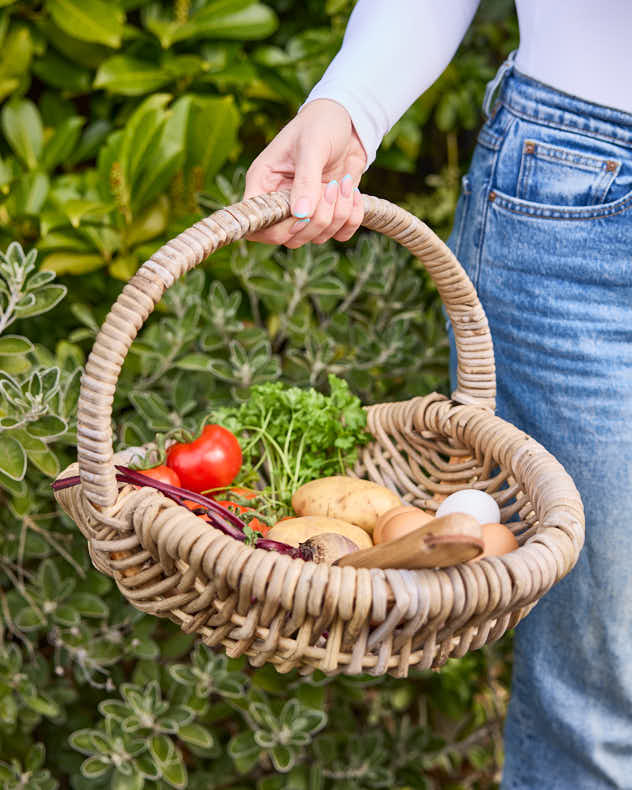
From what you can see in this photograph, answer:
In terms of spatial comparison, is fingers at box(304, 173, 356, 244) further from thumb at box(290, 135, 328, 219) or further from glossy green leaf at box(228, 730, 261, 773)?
glossy green leaf at box(228, 730, 261, 773)

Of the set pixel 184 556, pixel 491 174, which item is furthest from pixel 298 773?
pixel 491 174

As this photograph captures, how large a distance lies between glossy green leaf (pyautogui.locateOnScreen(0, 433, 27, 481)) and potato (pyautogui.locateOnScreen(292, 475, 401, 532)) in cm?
36

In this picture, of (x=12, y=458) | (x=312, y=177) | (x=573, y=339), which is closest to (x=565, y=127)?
(x=573, y=339)

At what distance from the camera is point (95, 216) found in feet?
4.38

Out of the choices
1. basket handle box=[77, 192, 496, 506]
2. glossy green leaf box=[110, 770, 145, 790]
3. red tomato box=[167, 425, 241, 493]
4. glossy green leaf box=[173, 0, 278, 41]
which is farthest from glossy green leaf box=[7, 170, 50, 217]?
glossy green leaf box=[110, 770, 145, 790]

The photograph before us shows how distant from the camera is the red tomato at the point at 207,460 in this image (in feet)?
3.36

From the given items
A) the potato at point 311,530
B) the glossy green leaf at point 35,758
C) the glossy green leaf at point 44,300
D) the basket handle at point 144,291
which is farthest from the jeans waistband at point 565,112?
the glossy green leaf at point 35,758

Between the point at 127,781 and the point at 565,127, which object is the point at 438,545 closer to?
the point at 565,127

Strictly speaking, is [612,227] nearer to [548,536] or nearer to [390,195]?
[548,536]

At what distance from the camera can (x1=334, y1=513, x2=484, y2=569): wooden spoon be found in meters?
0.67

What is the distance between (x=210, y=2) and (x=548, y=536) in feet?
3.98

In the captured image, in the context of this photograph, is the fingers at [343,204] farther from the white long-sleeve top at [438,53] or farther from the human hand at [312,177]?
the white long-sleeve top at [438,53]

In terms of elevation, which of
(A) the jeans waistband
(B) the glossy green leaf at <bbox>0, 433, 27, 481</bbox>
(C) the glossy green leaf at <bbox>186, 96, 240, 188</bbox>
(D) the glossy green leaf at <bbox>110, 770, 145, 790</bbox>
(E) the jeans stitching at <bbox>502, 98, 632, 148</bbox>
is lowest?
(D) the glossy green leaf at <bbox>110, 770, 145, 790</bbox>

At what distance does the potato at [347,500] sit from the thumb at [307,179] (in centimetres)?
36
